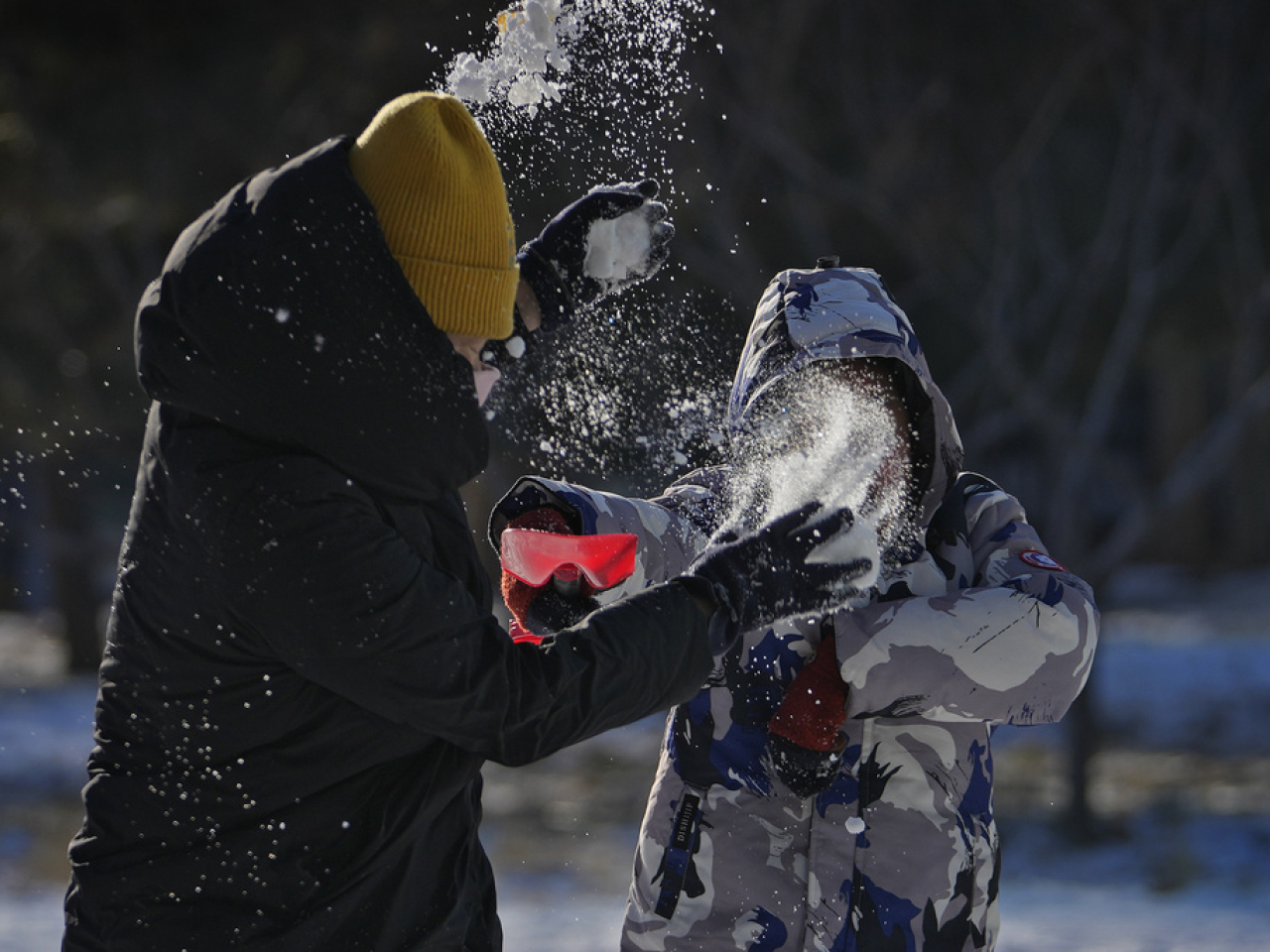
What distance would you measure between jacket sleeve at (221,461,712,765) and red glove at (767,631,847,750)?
18.4 inches

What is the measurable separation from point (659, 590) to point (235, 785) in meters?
0.50

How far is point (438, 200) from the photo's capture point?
139 centimetres

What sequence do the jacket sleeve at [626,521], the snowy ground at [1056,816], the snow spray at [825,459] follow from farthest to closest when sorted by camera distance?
the snowy ground at [1056,816]
the jacket sleeve at [626,521]
the snow spray at [825,459]

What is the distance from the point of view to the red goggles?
202 cm

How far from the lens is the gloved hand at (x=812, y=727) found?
1.85m

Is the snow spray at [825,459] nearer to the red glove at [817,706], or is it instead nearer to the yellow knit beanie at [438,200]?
the red glove at [817,706]

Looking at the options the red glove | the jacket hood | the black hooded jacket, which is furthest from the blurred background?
the black hooded jacket

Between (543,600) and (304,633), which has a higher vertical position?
(543,600)

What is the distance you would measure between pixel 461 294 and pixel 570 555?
0.68 metres

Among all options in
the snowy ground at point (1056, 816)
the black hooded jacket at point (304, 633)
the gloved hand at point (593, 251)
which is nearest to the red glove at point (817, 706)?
the black hooded jacket at point (304, 633)

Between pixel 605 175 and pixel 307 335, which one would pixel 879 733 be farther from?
pixel 605 175

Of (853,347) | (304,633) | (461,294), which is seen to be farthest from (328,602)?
(853,347)

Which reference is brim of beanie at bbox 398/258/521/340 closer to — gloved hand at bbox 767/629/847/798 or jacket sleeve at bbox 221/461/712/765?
jacket sleeve at bbox 221/461/712/765

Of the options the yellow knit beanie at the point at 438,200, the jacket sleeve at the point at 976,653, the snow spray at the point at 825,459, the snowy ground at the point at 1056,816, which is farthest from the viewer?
the snowy ground at the point at 1056,816
